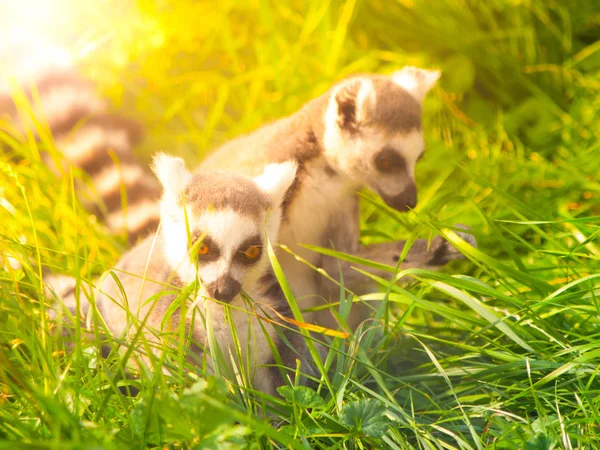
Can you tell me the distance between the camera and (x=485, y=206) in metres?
2.85

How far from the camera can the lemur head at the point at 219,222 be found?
161 cm

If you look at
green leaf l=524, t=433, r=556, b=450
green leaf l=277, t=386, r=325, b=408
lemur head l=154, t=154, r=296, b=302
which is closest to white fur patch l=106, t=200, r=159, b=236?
lemur head l=154, t=154, r=296, b=302

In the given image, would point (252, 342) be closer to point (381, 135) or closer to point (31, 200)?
point (381, 135)

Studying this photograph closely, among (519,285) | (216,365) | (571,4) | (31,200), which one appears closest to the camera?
(216,365)

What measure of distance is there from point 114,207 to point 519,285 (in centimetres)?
176

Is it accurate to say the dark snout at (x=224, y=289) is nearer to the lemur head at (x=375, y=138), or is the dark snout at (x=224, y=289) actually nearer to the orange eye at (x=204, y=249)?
the orange eye at (x=204, y=249)

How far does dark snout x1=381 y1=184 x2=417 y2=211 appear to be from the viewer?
2.19 meters

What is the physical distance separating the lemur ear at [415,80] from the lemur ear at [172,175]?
1.06 meters

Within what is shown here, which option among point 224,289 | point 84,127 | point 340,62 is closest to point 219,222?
point 224,289

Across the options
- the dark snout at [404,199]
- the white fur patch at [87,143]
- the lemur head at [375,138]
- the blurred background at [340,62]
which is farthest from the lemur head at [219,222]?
the blurred background at [340,62]

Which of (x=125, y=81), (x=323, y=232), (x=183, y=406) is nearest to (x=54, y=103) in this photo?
(x=125, y=81)

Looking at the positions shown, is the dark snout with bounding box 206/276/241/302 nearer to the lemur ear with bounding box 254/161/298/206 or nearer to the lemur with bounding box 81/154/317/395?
the lemur with bounding box 81/154/317/395

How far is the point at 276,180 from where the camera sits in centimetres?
180

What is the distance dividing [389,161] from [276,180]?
23.8 inches
